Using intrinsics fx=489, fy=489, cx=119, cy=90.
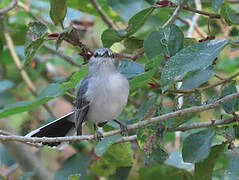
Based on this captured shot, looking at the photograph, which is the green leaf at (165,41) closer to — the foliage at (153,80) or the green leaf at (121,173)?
the foliage at (153,80)

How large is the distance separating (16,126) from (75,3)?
1.85 m

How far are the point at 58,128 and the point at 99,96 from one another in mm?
364

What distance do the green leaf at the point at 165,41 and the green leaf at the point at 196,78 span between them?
22 cm

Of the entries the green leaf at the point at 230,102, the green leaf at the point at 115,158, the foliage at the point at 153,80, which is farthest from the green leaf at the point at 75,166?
the green leaf at the point at 230,102

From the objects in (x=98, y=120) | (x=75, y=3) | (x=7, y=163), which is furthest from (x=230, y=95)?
(x=7, y=163)

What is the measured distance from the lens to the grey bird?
2639mm

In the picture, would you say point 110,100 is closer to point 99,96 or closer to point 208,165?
point 99,96

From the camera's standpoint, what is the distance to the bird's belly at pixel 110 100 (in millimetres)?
2608

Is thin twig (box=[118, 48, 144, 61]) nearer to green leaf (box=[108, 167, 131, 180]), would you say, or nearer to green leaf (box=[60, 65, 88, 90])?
green leaf (box=[60, 65, 88, 90])

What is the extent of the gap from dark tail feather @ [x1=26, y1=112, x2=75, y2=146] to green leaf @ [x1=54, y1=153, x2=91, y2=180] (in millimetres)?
442

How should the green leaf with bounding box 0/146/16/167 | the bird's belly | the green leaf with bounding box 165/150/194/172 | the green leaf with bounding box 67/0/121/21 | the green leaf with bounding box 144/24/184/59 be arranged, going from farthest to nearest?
the green leaf with bounding box 0/146/16/167, the green leaf with bounding box 67/0/121/21, the green leaf with bounding box 165/150/194/172, the bird's belly, the green leaf with bounding box 144/24/184/59

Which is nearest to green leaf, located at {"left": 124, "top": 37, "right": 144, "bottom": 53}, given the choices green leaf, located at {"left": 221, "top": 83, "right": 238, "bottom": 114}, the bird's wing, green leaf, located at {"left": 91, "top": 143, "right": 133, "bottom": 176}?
the bird's wing

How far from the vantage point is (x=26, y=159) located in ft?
12.8

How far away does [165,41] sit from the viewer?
7.47ft
